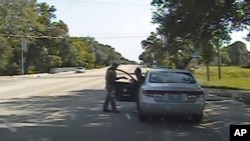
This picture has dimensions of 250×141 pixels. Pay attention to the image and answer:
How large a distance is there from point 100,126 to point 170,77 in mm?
2680

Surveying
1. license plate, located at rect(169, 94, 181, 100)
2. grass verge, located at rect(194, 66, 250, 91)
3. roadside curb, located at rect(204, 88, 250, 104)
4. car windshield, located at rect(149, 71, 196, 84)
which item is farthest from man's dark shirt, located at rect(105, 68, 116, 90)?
grass verge, located at rect(194, 66, 250, 91)

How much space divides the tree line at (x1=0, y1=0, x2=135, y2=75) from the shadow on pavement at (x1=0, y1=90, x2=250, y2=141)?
202 feet

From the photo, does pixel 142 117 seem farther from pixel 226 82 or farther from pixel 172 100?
pixel 226 82

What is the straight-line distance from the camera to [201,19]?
21.6 meters

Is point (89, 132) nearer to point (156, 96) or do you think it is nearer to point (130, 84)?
point (156, 96)

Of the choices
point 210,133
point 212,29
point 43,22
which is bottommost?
point 210,133

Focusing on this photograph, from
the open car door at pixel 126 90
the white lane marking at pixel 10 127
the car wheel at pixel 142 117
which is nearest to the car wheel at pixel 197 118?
the car wheel at pixel 142 117

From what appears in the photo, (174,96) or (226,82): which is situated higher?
(174,96)

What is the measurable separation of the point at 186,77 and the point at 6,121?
17.3 ft

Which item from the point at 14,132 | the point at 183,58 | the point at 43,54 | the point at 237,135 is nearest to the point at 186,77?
the point at 14,132

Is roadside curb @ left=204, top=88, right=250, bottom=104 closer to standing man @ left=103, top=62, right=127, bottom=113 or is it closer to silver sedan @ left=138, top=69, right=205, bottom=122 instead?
standing man @ left=103, top=62, right=127, bottom=113

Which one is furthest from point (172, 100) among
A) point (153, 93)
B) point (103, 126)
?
point (103, 126)

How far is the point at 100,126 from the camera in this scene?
12.7 m

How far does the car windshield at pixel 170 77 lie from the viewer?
13828 mm
